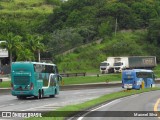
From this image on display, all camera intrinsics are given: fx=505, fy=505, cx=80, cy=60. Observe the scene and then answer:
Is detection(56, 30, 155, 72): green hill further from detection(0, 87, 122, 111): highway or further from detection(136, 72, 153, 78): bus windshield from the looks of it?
detection(0, 87, 122, 111): highway

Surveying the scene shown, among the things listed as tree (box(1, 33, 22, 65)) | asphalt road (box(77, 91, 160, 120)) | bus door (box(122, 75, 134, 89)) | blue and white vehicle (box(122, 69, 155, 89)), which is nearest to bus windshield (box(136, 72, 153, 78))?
blue and white vehicle (box(122, 69, 155, 89))

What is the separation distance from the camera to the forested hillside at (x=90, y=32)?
343ft

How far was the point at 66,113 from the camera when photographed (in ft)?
78.5

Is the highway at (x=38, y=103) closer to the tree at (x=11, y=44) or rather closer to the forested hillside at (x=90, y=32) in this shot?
the forested hillside at (x=90, y=32)

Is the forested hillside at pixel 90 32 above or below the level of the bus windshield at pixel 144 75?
above

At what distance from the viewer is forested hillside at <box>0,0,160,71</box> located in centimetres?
10456

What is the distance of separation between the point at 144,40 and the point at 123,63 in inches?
1050

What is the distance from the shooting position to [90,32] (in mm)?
124250

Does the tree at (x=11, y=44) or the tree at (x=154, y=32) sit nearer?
the tree at (x=11, y=44)

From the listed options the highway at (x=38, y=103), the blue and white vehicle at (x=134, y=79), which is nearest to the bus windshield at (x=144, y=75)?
the blue and white vehicle at (x=134, y=79)

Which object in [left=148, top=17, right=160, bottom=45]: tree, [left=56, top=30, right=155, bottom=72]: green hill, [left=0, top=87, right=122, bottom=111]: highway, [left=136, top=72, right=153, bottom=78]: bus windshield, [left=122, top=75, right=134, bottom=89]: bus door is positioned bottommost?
[left=0, top=87, right=122, bottom=111]: highway

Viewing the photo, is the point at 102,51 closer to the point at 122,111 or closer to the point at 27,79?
the point at 27,79

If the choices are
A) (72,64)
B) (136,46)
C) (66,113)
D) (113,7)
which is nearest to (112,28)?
(113,7)

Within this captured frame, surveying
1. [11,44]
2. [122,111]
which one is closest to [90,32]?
[11,44]
